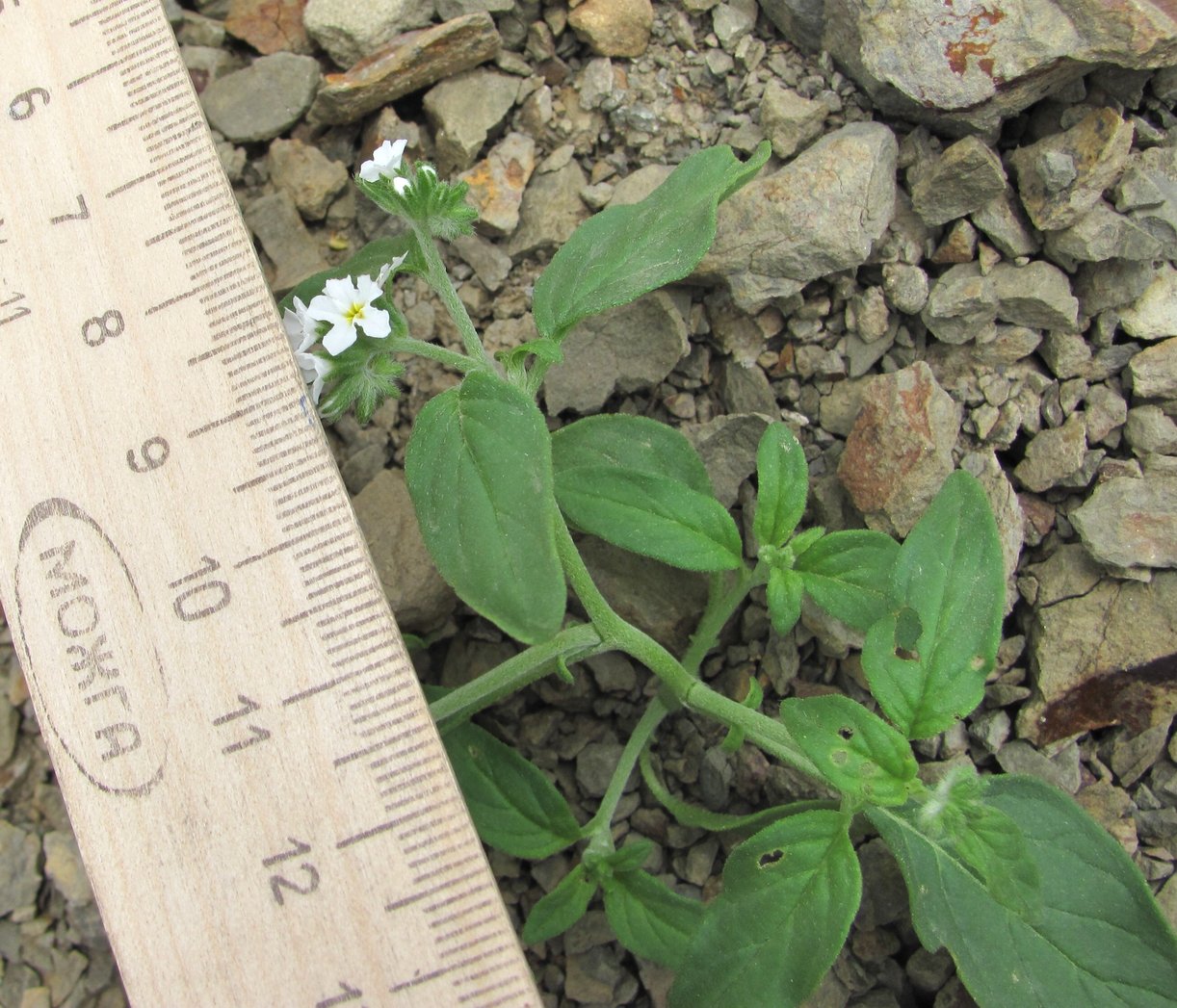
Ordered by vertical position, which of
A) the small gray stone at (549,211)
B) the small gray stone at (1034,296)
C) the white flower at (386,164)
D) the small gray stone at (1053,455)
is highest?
the white flower at (386,164)

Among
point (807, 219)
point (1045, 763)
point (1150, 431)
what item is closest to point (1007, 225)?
point (807, 219)

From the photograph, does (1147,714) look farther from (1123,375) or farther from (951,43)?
(951,43)

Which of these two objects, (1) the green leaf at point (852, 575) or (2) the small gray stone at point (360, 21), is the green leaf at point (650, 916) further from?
(2) the small gray stone at point (360, 21)

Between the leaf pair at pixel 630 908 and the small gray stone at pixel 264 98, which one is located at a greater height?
the small gray stone at pixel 264 98

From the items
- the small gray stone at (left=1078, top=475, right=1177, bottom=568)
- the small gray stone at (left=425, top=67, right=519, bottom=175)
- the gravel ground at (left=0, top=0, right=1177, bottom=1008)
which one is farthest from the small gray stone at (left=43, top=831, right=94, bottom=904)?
the small gray stone at (left=1078, top=475, right=1177, bottom=568)

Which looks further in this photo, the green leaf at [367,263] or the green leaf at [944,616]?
the green leaf at [367,263]

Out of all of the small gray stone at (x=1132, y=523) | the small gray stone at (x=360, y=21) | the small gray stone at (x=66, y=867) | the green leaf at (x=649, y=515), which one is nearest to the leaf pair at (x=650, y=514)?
the green leaf at (x=649, y=515)

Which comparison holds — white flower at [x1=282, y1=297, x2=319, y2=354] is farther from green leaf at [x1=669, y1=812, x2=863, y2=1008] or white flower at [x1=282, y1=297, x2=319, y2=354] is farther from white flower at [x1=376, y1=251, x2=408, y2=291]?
green leaf at [x1=669, y1=812, x2=863, y2=1008]
